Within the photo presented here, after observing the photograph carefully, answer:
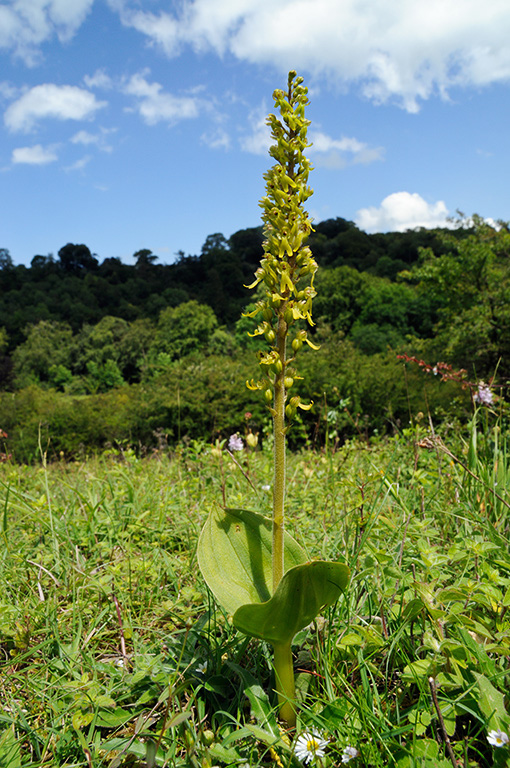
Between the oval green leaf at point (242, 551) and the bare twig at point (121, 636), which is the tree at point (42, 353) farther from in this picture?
the oval green leaf at point (242, 551)

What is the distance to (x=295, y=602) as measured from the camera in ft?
4.35

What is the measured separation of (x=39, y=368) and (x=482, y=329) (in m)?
46.3

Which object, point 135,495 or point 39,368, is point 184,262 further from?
point 135,495

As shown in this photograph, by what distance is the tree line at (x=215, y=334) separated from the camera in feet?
40.7

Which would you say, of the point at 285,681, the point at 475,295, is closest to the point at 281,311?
the point at 285,681

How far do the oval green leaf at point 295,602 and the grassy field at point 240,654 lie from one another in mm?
279

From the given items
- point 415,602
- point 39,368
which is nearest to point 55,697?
point 415,602

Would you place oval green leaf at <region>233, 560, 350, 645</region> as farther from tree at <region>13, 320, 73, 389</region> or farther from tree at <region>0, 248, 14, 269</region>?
tree at <region>0, 248, 14, 269</region>

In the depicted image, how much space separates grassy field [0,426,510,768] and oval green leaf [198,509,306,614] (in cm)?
29

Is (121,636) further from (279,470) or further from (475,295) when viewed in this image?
(475,295)

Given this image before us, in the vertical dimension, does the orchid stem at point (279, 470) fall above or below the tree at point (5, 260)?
below

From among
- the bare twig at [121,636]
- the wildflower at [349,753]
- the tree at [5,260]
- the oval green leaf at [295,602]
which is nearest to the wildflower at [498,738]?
the wildflower at [349,753]

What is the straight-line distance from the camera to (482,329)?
1187cm

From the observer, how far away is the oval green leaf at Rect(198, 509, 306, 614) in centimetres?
161
